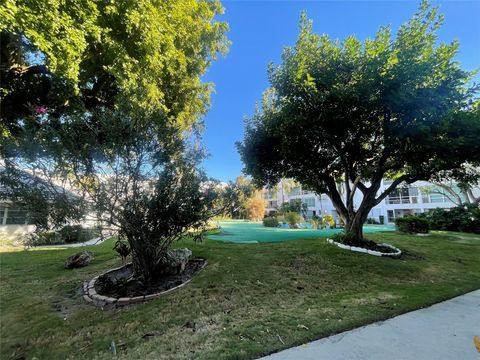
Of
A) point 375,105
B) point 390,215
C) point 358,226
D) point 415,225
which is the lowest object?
point 415,225

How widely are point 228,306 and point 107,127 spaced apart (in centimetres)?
362

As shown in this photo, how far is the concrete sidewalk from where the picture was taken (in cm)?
255

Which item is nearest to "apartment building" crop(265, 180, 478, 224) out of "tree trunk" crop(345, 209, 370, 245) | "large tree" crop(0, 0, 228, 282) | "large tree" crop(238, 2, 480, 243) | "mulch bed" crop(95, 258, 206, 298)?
"tree trunk" crop(345, 209, 370, 245)

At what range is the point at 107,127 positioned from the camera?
13.5 ft

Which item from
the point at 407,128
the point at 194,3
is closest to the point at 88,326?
the point at 407,128

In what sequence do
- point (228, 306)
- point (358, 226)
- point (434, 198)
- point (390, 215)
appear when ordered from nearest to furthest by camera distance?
1. point (228, 306)
2. point (358, 226)
3. point (434, 198)
4. point (390, 215)

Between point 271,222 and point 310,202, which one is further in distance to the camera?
point 310,202

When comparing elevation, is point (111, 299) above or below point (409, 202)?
below

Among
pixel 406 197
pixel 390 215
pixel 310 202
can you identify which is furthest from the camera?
pixel 310 202

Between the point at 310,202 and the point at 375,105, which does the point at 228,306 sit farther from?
the point at 310,202

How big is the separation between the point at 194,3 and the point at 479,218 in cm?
2104

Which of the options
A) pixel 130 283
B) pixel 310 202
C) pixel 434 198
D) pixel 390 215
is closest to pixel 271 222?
pixel 310 202

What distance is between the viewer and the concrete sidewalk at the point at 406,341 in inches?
100

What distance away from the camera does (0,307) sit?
422cm
